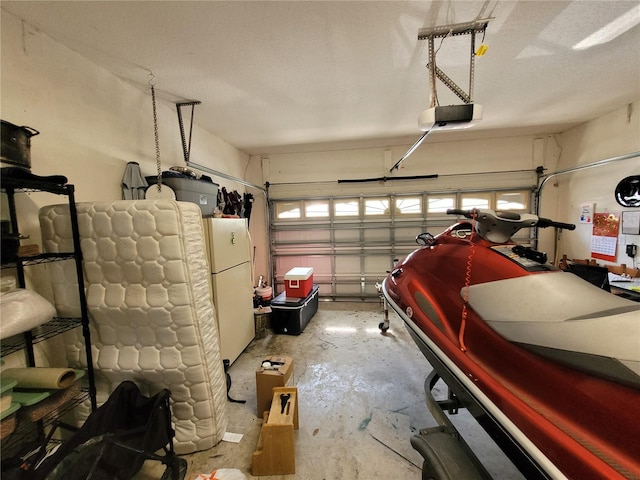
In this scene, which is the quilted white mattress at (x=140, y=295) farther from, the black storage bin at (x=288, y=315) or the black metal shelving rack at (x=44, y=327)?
the black storage bin at (x=288, y=315)

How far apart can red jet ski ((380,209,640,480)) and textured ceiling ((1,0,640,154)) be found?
1.32 m

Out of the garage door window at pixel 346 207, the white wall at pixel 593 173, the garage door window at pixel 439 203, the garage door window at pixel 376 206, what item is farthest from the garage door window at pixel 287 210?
the white wall at pixel 593 173

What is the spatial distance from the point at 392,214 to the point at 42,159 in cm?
413

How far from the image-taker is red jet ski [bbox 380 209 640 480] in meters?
0.72

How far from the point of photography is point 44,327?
149 centimetres

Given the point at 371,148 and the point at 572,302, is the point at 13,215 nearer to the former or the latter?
the point at 572,302

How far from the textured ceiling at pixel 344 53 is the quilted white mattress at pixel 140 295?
3.69 feet

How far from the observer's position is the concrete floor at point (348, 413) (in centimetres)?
153

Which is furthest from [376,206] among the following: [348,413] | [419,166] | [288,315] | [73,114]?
[73,114]

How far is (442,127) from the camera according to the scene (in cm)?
179

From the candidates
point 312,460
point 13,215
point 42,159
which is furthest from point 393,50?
point 312,460

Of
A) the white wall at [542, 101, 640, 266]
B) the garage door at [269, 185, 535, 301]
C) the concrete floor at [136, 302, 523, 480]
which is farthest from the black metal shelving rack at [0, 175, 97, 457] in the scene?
the white wall at [542, 101, 640, 266]

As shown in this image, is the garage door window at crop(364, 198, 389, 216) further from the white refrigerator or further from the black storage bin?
the white refrigerator

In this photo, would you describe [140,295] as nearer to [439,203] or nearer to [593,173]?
[439,203]
